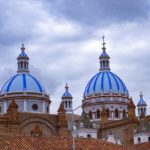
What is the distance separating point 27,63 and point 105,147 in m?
40.7

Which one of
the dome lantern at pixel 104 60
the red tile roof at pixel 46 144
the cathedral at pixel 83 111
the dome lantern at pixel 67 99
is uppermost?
the dome lantern at pixel 104 60

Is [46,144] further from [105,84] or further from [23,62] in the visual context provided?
[105,84]

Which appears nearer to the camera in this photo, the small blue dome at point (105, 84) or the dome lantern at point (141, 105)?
the small blue dome at point (105, 84)

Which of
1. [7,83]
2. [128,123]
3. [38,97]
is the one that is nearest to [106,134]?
[128,123]

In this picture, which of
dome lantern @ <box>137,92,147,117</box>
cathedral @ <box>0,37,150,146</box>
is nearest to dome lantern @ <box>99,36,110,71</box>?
cathedral @ <box>0,37,150,146</box>

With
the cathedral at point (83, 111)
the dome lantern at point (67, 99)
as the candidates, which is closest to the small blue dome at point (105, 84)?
Result: the cathedral at point (83, 111)

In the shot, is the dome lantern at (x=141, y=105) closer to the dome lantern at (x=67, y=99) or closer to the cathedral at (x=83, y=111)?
the cathedral at (x=83, y=111)

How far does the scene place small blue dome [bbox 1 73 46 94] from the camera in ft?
219

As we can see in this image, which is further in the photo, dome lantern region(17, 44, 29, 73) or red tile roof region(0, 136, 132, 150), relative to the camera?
dome lantern region(17, 44, 29, 73)

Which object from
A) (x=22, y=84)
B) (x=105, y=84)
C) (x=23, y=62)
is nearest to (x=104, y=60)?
(x=105, y=84)

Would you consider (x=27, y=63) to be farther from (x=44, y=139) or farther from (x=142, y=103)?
(x=44, y=139)

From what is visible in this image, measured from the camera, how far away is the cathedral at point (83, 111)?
57281 millimetres

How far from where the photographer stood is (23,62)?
7206 centimetres

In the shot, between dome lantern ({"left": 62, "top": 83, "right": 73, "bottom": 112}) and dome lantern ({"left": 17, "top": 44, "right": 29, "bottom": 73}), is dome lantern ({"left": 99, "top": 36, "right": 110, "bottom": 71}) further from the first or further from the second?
dome lantern ({"left": 17, "top": 44, "right": 29, "bottom": 73})
